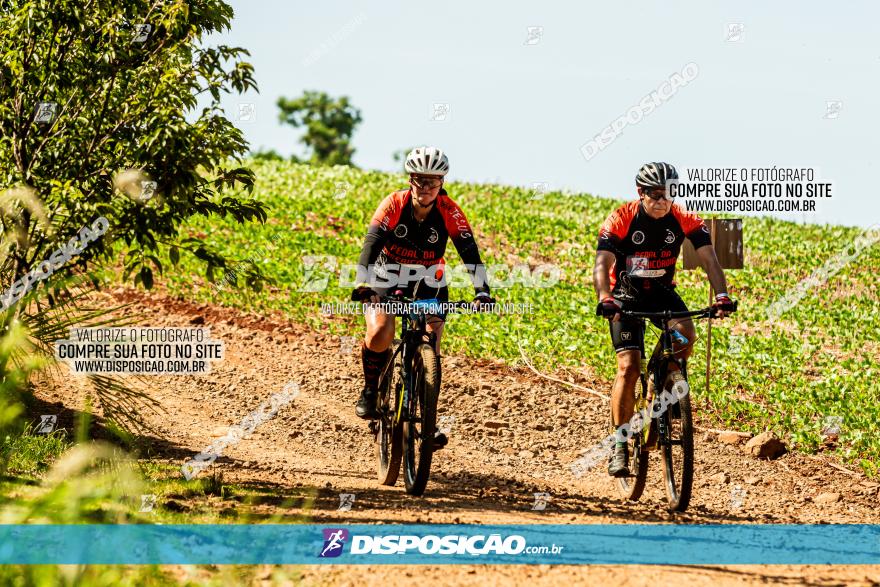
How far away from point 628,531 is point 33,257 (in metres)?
5.65

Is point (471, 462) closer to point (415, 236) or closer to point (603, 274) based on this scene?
point (415, 236)

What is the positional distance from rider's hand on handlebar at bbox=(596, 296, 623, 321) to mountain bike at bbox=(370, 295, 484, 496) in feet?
3.64

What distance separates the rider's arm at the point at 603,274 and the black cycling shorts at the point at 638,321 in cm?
27

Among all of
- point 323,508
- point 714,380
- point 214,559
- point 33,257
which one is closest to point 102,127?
point 33,257

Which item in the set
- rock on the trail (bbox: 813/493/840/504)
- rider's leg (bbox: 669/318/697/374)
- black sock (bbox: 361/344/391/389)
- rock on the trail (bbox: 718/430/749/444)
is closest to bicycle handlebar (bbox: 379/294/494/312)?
black sock (bbox: 361/344/391/389)

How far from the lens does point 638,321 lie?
782 cm

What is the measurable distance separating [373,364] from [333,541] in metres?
2.41

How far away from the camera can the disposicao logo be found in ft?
19.7

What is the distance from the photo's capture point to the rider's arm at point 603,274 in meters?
7.75

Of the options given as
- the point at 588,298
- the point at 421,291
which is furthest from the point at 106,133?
the point at 588,298

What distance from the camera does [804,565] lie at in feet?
20.5

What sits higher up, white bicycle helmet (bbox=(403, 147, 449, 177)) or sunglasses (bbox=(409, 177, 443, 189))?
white bicycle helmet (bbox=(403, 147, 449, 177))

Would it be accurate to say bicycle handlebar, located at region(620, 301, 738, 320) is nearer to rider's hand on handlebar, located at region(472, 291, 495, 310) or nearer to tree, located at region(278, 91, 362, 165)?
rider's hand on handlebar, located at region(472, 291, 495, 310)

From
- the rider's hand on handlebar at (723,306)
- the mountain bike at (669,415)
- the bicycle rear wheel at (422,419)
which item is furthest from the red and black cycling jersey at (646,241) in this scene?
the bicycle rear wheel at (422,419)
